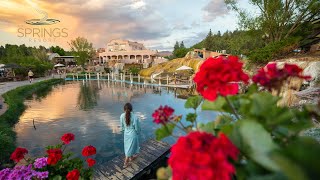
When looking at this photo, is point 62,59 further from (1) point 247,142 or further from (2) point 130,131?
(1) point 247,142

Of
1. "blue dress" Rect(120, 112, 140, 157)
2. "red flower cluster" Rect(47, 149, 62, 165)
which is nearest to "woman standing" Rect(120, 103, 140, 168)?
"blue dress" Rect(120, 112, 140, 157)

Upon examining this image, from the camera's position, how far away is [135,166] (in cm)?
545

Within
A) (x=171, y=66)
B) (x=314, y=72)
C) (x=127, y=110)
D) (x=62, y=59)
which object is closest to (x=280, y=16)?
(x=314, y=72)

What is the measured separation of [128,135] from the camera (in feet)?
18.0

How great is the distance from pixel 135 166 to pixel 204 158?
5.17 metres

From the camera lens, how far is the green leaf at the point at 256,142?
2.70 ft

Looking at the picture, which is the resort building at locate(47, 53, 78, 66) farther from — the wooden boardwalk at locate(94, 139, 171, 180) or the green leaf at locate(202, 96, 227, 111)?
the green leaf at locate(202, 96, 227, 111)

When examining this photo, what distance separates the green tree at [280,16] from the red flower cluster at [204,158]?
19.4 meters

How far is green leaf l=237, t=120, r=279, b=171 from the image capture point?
82cm

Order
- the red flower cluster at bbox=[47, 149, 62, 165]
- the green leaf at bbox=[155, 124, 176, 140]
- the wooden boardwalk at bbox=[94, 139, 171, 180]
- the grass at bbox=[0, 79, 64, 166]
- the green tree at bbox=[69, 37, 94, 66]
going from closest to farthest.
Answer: the green leaf at bbox=[155, 124, 176, 140] → the red flower cluster at bbox=[47, 149, 62, 165] → the wooden boardwalk at bbox=[94, 139, 171, 180] → the grass at bbox=[0, 79, 64, 166] → the green tree at bbox=[69, 37, 94, 66]

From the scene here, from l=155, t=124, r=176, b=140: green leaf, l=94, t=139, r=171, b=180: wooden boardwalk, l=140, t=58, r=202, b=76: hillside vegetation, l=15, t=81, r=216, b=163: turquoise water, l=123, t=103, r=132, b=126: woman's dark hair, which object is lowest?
l=15, t=81, r=216, b=163: turquoise water

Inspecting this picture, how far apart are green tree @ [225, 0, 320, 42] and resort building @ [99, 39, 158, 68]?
1597 inches

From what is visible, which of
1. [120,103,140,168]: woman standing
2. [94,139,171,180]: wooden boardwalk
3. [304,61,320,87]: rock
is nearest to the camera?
[94,139,171,180]: wooden boardwalk

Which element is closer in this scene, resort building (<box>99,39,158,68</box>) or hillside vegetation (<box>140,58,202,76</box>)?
hillside vegetation (<box>140,58,202,76</box>)
